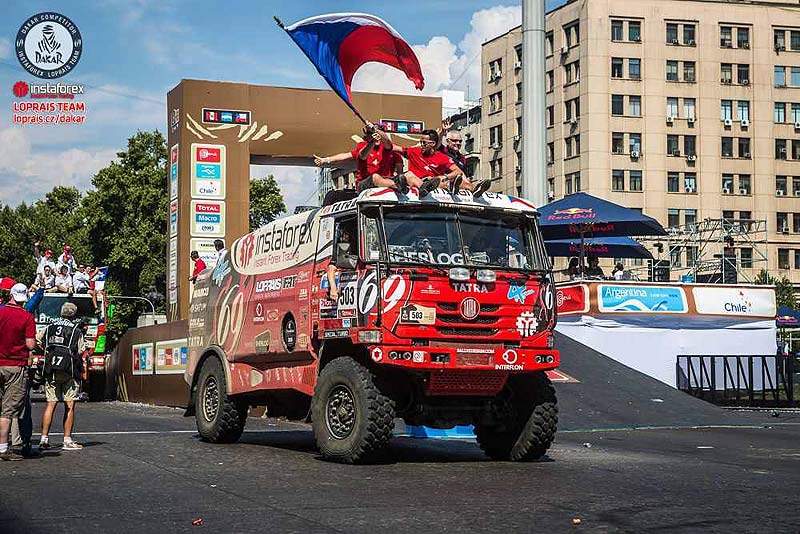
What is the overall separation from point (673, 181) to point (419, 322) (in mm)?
70871

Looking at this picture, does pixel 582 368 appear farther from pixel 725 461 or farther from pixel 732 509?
pixel 732 509

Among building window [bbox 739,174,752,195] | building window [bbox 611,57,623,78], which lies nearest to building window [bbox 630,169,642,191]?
building window [bbox 611,57,623,78]

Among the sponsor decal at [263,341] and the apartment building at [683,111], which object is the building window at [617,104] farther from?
the sponsor decal at [263,341]

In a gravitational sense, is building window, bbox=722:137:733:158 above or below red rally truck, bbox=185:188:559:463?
above

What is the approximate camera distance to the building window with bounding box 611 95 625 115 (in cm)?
7881

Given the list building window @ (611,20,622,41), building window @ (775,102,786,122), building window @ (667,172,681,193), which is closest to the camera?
building window @ (611,20,622,41)

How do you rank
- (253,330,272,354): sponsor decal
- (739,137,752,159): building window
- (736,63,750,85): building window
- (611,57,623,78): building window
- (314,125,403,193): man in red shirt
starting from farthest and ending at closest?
(739,137,752,159): building window < (736,63,750,85): building window < (611,57,623,78): building window < (253,330,272,354): sponsor decal < (314,125,403,193): man in red shirt

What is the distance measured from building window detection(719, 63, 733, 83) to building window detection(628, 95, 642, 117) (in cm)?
623

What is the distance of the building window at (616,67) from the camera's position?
7862 centimetres

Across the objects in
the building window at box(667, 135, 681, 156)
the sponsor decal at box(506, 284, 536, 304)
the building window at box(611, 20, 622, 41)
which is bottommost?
the sponsor decal at box(506, 284, 536, 304)

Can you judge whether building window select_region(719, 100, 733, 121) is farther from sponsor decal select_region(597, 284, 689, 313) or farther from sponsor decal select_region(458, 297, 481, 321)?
sponsor decal select_region(458, 297, 481, 321)

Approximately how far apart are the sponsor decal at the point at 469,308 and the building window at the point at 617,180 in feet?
222

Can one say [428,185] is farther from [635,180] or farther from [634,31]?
[634,31]

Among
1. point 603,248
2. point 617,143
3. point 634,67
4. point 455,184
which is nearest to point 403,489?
point 455,184
